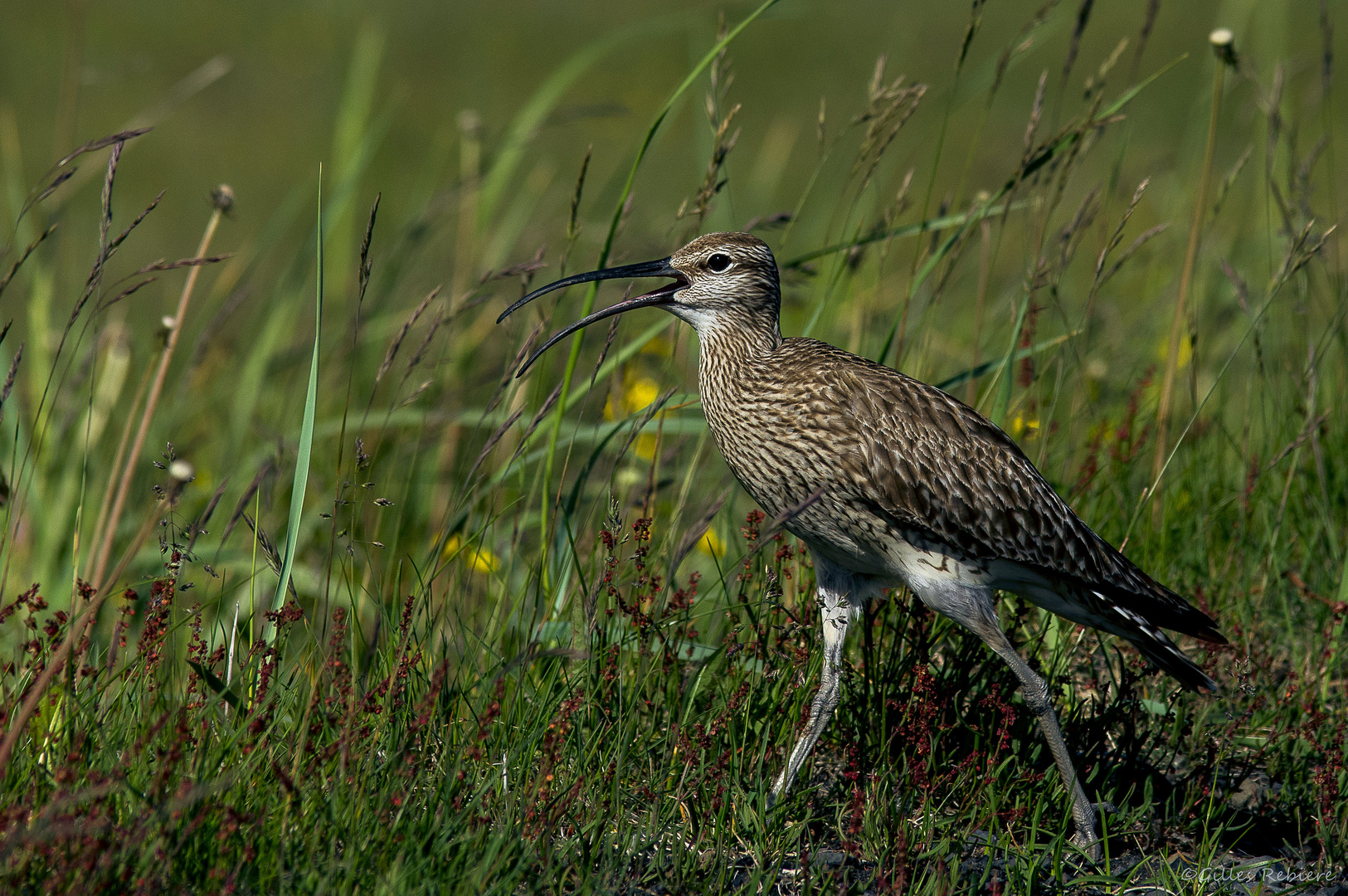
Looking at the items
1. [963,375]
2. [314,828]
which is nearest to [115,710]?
[314,828]

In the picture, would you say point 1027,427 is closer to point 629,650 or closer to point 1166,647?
point 1166,647

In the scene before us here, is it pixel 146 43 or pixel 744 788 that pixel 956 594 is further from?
pixel 146 43

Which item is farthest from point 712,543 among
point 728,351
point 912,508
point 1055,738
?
point 1055,738

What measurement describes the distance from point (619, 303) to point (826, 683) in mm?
1299

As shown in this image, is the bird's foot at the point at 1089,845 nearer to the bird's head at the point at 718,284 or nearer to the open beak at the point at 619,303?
the bird's head at the point at 718,284

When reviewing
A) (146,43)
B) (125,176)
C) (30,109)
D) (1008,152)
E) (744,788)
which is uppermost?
(146,43)

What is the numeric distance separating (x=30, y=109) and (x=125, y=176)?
89.4 inches

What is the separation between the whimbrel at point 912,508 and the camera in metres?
3.58

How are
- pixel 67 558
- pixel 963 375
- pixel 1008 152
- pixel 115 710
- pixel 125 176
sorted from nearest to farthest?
pixel 115 710, pixel 963 375, pixel 67 558, pixel 1008 152, pixel 125 176

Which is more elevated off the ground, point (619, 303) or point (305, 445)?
point (619, 303)

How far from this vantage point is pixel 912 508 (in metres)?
3.63

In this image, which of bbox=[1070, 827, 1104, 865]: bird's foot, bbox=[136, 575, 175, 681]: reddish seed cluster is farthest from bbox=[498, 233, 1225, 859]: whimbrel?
bbox=[136, 575, 175, 681]: reddish seed cluster

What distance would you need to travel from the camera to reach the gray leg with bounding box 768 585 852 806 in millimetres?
3295

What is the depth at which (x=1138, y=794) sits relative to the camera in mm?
3707
